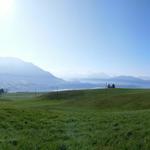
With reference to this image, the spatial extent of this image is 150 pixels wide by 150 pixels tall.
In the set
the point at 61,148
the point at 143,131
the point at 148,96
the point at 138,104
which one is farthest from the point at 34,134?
the point at 148,96

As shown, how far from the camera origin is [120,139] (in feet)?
47.6

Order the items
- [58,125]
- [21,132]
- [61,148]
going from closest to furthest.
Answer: [61,148], [21,132], [58,125]

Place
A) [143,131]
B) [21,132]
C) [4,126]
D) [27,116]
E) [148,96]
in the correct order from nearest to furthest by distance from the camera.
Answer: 1. [143,131]
2. [21,132]
3. [4,126]
4. [27,116]
5. [148,96]

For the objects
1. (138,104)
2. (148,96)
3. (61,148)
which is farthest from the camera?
(148,96)

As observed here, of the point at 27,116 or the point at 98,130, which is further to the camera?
the point at 27,116

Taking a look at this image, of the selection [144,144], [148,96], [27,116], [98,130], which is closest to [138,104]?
[148,96]

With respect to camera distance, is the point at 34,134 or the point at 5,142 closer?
the point at 5,142

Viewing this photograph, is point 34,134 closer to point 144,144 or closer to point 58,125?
point 58,125

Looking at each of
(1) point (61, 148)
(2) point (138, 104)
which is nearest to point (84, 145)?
(1) point (61, 148)

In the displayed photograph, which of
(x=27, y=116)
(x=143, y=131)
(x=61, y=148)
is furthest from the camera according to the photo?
(x=27, y=116)

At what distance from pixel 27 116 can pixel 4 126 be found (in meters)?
4.54

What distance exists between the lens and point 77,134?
16203 mm

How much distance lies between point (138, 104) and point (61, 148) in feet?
111

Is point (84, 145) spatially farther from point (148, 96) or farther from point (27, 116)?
point (148, 96)
